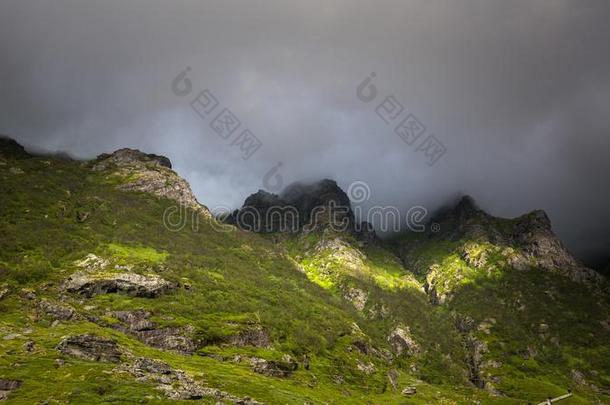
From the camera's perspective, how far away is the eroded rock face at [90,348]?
133875mm

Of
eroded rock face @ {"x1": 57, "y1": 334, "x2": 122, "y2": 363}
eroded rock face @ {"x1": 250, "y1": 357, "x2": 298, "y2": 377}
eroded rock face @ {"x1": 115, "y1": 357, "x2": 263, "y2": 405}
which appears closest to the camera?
eroded rock face @ {"x1": 115, "y1": 357, "x2": 263, "y2": 405}

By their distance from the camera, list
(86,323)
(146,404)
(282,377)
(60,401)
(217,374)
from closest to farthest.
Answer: (60,401) → (146,404) → (217,374) → (86,323) → (282,377)

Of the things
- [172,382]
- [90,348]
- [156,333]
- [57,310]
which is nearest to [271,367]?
[156,333]

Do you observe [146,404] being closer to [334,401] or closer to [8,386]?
[8,386]

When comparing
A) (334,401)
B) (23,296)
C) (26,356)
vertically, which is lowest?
(334,401)

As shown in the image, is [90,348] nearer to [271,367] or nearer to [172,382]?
[172,382]

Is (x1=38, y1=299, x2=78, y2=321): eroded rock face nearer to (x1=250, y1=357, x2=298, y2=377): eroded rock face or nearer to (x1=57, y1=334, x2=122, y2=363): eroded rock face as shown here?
(x1=57, y1=334, x2=122, y2=363): eroded rock face

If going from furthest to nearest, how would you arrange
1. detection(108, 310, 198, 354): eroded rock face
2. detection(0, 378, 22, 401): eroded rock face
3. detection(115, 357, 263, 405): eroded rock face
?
detection(108, 310, 198, 354): eroded rock face, detection(115, 357, 263, 405): eroded rock face, detection(0, 378, 22, 401): eroded rock face

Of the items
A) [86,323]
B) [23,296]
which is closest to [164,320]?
[86,323]

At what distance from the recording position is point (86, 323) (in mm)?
172625

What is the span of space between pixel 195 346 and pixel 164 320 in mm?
22409

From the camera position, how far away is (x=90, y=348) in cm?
13825

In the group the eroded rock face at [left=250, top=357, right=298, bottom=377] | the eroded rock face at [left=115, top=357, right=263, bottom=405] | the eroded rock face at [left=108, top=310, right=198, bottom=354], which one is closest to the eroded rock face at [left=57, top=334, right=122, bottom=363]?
the eroded rock face at [left=115, top=357, right=263, bottom=405]

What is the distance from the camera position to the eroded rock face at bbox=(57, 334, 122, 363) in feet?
439
